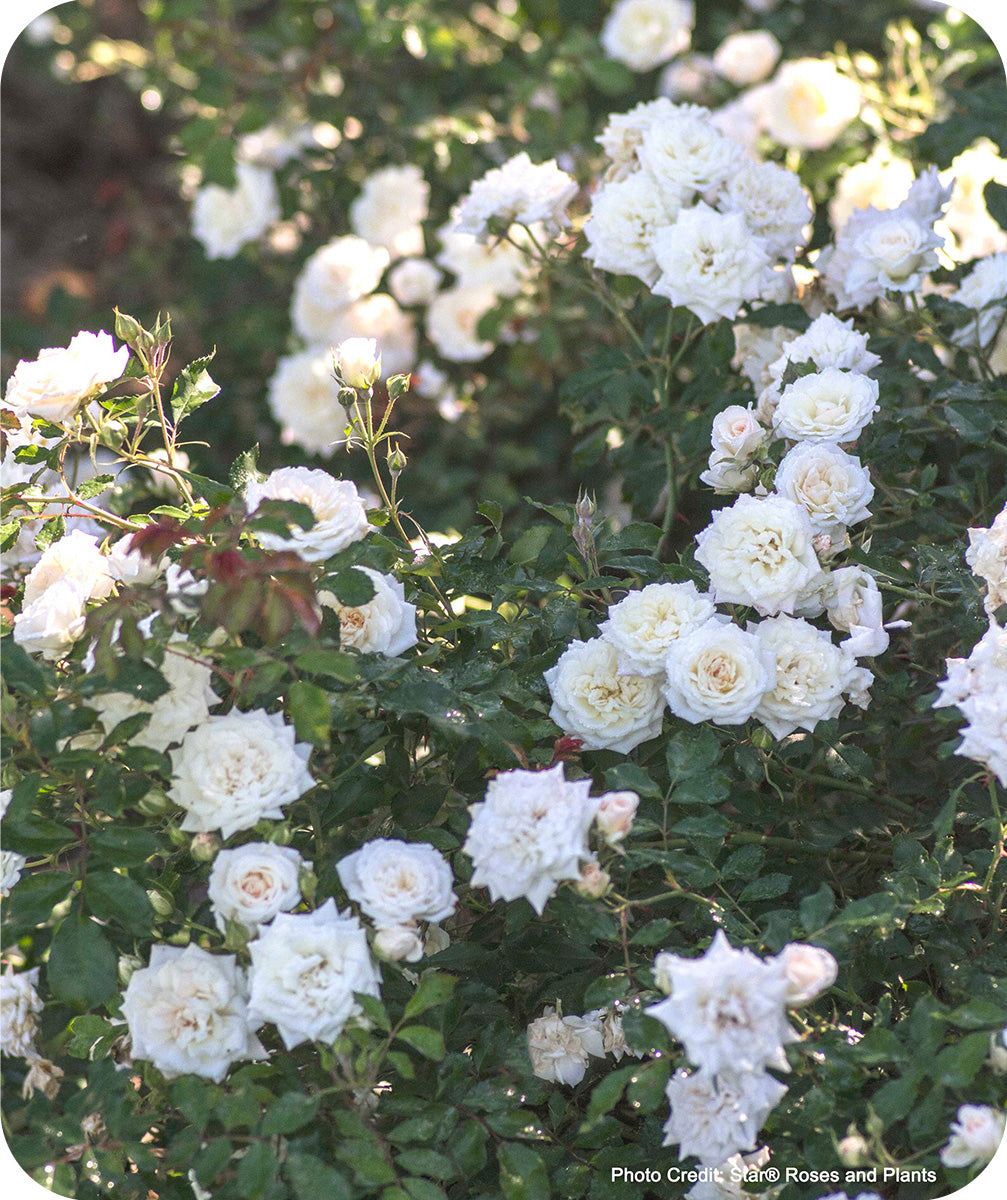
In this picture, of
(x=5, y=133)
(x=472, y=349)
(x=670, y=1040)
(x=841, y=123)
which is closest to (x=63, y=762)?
(x=670, y=1040)

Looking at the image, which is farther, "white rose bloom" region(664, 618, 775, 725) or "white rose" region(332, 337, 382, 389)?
"white rose" region(332, 337, 382, 389)

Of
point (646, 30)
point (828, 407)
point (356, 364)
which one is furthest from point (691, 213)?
point (646, 30)

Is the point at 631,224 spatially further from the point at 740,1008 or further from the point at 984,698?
the point at 740,1008

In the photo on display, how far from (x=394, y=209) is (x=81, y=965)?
2.07 m

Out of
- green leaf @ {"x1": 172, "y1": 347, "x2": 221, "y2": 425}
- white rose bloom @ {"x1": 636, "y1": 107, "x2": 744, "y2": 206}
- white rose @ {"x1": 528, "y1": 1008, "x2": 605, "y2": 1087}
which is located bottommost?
white rose @ {"x1": 528, "y1": 1008, "x2": 605, "y2": 1087}

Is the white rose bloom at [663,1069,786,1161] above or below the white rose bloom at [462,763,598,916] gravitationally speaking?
below

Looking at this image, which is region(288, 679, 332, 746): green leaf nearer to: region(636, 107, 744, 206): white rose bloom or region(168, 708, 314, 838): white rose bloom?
region(168, 708, 314, 838): white rose bloom

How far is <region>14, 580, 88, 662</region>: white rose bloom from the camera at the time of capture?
1.20m

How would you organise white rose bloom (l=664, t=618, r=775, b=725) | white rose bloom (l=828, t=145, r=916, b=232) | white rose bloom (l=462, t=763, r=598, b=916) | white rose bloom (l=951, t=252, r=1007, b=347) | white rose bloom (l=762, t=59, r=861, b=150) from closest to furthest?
white rose bloom (l=462, t=763, r=598, b=916) → white rose bloom (l=664, t=618, r=775, b=725) → white rose bloom (l=951, t=252, r=1007, b=347) → white rose bloom (l=828, t=145, r=916, b=232) → white rose bloom (l=762, t=59, r=861, b=150)

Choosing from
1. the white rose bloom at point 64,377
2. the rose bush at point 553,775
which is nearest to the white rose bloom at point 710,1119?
the rose bush at point 553,775

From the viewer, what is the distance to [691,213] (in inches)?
61.4

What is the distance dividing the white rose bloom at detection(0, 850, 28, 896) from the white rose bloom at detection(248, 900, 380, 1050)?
30cm

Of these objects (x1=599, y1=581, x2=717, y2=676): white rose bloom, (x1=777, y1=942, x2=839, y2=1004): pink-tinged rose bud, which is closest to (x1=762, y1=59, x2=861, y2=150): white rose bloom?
(x1=599, y1=581, x2=717, y2=676): white rose bloom

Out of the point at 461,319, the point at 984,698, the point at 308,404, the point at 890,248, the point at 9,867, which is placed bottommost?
the point at 308,404
